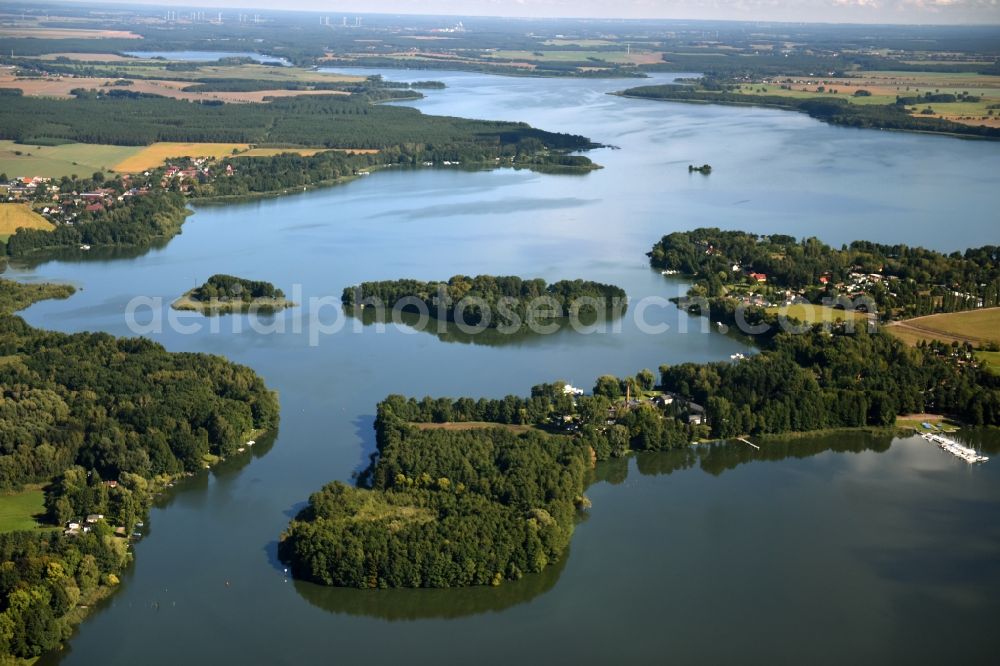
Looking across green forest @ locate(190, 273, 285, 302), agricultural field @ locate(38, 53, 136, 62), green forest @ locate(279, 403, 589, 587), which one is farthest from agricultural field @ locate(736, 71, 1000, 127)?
agricultural field @ locate(38, 53, 136, 62)

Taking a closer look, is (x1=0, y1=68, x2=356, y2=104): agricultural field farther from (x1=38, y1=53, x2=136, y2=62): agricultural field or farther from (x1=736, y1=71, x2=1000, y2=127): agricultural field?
(x1=736, y1=71, x2=1000, y2=127): agricultural field

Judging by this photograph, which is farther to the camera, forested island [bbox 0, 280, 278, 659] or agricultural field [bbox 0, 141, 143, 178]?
agricultural field [bbox 0, 141, 143, 178]

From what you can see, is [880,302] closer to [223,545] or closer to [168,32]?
[223,545]

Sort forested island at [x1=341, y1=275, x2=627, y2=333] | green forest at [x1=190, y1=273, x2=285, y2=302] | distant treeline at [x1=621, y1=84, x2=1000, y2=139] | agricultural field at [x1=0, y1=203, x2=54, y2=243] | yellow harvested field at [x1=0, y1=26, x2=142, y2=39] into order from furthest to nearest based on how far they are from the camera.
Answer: yellow harvested field at [x1=0, y1=26, x2=142, y2=39]
distant treeline at [x1=621, y1=84, x2=1000, y2=139]
agricultural field at [x1=0, y1=203, x2=54, y2=243]
green forest at [x1=190, y1=273, x2=285, y2=302]
forested island at [x1=341, y1=275, x2=627, y2=333]

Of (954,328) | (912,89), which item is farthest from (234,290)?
(912,89)

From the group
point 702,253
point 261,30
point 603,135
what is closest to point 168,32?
point 261,30

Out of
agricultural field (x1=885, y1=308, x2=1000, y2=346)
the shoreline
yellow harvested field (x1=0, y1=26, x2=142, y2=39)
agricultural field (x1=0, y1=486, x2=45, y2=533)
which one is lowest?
agricultural field (x1=0, y1=486, x2=45, y2=533)
